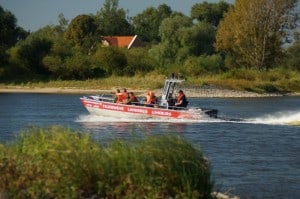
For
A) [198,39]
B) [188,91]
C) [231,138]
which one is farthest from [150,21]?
[231,138]

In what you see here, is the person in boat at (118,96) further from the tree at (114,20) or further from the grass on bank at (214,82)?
the tree at (114,20)

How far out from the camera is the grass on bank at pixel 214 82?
78812 mm

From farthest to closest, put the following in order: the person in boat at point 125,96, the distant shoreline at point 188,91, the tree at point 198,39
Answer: the tree at point 198,39, the distant shoreline at point 188,91, the person in boat at point 125,96

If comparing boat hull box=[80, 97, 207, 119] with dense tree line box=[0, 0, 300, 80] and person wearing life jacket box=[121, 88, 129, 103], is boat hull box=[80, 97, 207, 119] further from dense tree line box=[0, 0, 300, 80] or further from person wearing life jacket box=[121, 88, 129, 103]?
dense tree line box=[0, 0, 300, 80]

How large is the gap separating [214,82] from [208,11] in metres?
47.5

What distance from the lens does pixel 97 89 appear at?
78.1 m

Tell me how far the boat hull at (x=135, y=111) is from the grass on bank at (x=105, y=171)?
24850 millimetres

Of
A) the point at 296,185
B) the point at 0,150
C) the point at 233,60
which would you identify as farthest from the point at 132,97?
the point at 233,60

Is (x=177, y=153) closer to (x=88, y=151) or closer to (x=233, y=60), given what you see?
(x=88, y=151)

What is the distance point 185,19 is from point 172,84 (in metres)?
62.7

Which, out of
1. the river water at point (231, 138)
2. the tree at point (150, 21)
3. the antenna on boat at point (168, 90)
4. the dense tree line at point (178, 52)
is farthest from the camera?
the tree at point (150, 21)

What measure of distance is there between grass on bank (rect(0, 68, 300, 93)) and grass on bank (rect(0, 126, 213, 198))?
63872 millimetres

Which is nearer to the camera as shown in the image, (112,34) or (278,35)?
(278,35)

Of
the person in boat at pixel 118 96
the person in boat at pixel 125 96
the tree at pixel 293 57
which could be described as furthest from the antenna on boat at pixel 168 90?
the tree at pixel 293 57
